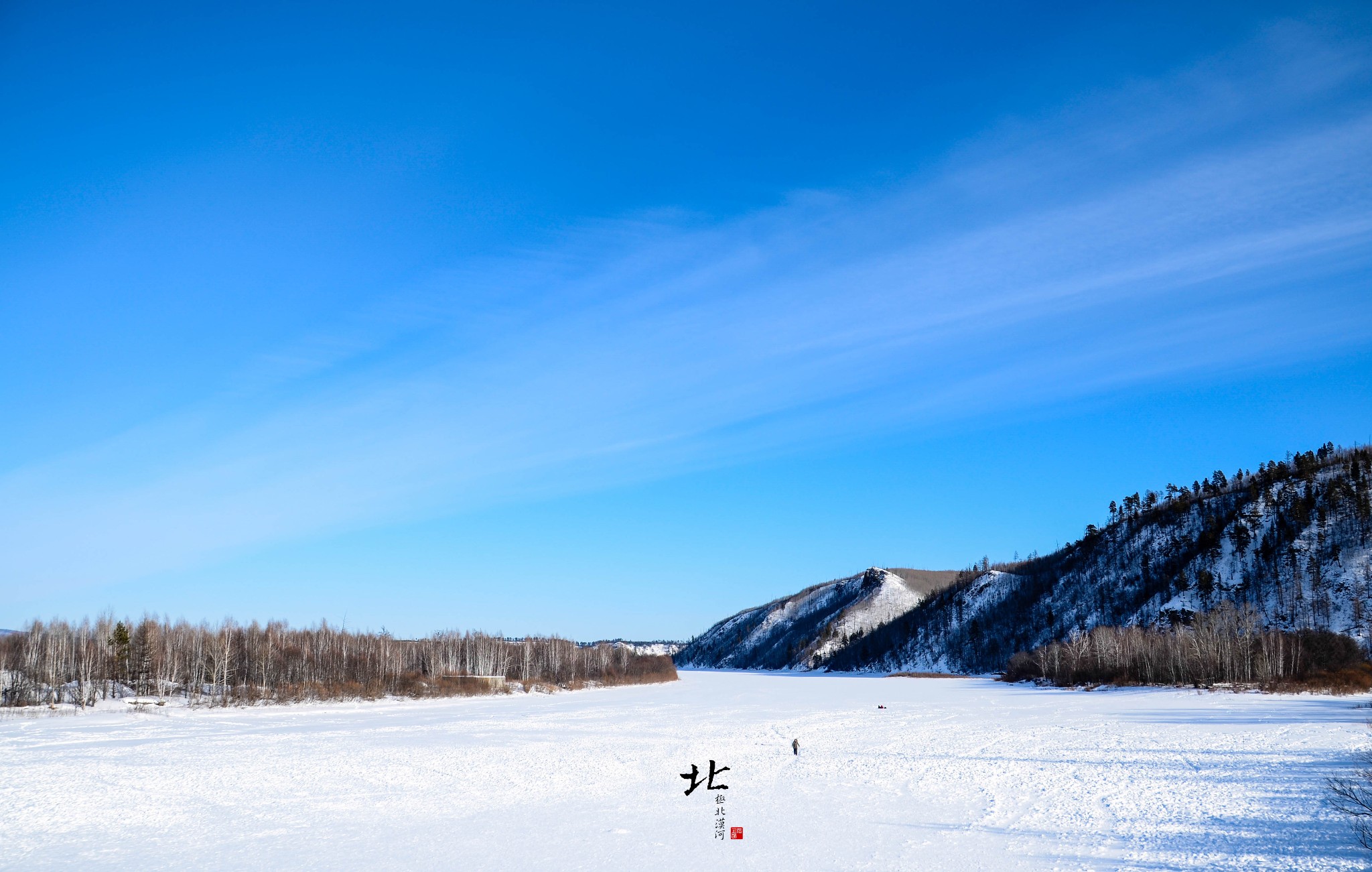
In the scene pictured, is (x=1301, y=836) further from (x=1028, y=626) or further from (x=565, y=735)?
(x=1028, y=626)

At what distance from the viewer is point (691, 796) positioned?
22.3 metres

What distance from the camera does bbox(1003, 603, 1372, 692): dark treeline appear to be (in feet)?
224

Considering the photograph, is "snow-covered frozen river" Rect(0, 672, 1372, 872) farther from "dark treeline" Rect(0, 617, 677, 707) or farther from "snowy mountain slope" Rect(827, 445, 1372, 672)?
"snowy mountain slope" Rect(827, 445, 1372, 672)

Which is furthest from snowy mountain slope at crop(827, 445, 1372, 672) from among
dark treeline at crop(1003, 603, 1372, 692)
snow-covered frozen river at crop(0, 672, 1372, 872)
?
snow-covered frozen river at crop(0, 672, 1372, 872)

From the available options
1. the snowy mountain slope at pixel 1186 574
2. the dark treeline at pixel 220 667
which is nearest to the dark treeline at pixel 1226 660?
the snowy mountain slope at pixel 1186 574

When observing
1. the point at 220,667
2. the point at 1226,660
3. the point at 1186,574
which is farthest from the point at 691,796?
the point at 1186,574

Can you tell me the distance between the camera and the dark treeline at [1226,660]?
2687 inches

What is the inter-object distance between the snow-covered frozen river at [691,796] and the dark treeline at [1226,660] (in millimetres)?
30563

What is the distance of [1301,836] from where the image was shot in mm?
16375

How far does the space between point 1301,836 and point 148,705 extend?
7026 cm

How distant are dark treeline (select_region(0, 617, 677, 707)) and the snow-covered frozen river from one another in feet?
110

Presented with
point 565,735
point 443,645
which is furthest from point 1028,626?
point 565,735

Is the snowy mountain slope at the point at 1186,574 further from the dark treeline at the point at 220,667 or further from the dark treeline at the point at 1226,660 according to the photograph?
the dark treeline at the point at 220,667

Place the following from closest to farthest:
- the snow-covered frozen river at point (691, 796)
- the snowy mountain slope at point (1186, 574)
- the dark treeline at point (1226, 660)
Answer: the snow-covered frozen river at point (691, 796)
the dark treeline at point (1226, 660)
the snowy mountain slope at point (1186, 574)
